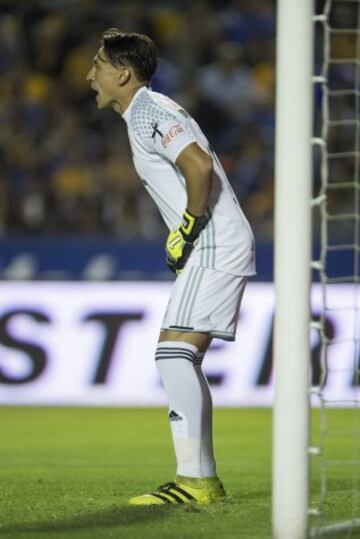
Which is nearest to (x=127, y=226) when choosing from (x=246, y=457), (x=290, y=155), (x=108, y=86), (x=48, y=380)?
(x=48, y=380)

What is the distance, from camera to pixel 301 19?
4477mm

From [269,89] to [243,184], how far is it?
166 centimetres

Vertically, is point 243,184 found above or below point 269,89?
below

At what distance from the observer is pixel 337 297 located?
11711 mm

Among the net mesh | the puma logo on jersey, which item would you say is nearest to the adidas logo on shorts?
the net mesh

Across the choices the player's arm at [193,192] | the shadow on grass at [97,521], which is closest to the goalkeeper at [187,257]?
the player's arm at [193,192]

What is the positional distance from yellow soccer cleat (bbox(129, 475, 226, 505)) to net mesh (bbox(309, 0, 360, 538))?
46 cm

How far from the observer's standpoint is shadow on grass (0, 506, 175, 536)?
5023 millimetres

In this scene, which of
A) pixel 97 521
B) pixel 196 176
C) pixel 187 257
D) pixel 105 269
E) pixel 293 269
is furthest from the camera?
pixel 105 269

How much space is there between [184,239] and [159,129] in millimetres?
477

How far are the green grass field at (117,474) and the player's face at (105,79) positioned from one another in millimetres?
1757

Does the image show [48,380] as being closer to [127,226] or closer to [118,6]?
[127,226]

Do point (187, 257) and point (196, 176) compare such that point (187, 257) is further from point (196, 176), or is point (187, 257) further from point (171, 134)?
point (171, 134)

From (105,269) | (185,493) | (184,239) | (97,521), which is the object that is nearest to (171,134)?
(184,239)
